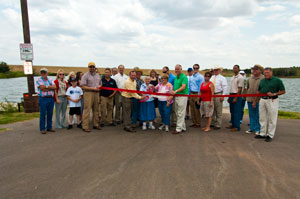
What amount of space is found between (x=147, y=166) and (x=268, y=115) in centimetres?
398

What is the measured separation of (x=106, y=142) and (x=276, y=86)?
191 inches

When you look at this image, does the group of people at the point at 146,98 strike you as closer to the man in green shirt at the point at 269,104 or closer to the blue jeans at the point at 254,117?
the blue jeans at the point at 254,117

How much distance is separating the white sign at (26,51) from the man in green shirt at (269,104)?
398 inches

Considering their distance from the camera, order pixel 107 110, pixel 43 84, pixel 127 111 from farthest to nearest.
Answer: pixel 107 110 → pixel 127 111 → pixel 43 84

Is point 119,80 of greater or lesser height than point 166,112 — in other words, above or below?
above

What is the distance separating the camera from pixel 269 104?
241 inches

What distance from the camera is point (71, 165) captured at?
434 centimetres

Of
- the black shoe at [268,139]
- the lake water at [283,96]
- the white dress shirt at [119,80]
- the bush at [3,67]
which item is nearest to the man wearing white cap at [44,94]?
the white dress shirt at [119,80]

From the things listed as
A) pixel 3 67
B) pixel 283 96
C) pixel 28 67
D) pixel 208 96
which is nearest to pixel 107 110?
pixel 208 96

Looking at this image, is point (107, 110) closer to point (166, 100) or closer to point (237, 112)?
point (166, 100)

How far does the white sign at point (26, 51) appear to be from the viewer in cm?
1050

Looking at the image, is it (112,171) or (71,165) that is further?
(71,165)

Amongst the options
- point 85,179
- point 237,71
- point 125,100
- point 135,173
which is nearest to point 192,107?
point 237,71

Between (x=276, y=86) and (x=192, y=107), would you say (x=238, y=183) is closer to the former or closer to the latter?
(x=276, y=86)
